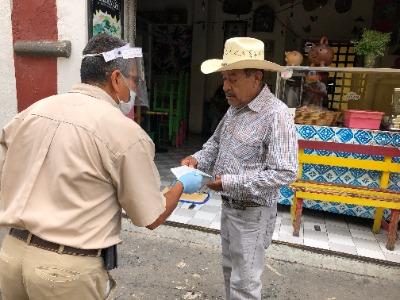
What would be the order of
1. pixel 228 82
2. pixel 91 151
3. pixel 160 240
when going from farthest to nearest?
pixel 160 240 < pixel 228 82 < pixel 91 151

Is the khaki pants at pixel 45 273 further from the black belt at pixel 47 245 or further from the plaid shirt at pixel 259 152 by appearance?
the plaid shirt at pixel 259 152

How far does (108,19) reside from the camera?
14.4 feet

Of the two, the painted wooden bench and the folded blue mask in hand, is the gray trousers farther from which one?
the painted wooden bench

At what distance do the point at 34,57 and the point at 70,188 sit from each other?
11.7 ft

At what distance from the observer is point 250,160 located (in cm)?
218

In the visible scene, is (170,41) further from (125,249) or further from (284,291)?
(284,291)

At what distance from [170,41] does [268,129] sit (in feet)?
28.4

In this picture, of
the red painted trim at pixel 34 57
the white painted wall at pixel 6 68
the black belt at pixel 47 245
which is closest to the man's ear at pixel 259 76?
the black belt at pixel 47 245

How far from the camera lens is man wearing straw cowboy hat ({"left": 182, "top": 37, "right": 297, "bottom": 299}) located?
6.78 feet

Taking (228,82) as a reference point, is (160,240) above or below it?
below

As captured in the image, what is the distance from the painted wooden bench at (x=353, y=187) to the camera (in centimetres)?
374

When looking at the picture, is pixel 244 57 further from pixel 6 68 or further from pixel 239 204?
pixel 6 68

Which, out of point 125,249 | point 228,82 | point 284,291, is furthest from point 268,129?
point 125,249

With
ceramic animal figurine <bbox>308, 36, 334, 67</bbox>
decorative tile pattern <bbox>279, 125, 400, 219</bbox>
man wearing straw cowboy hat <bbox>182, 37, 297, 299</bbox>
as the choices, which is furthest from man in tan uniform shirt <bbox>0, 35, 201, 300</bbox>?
ceramic animal figurine <bbox>308, 36, 334, 67</bbox>
